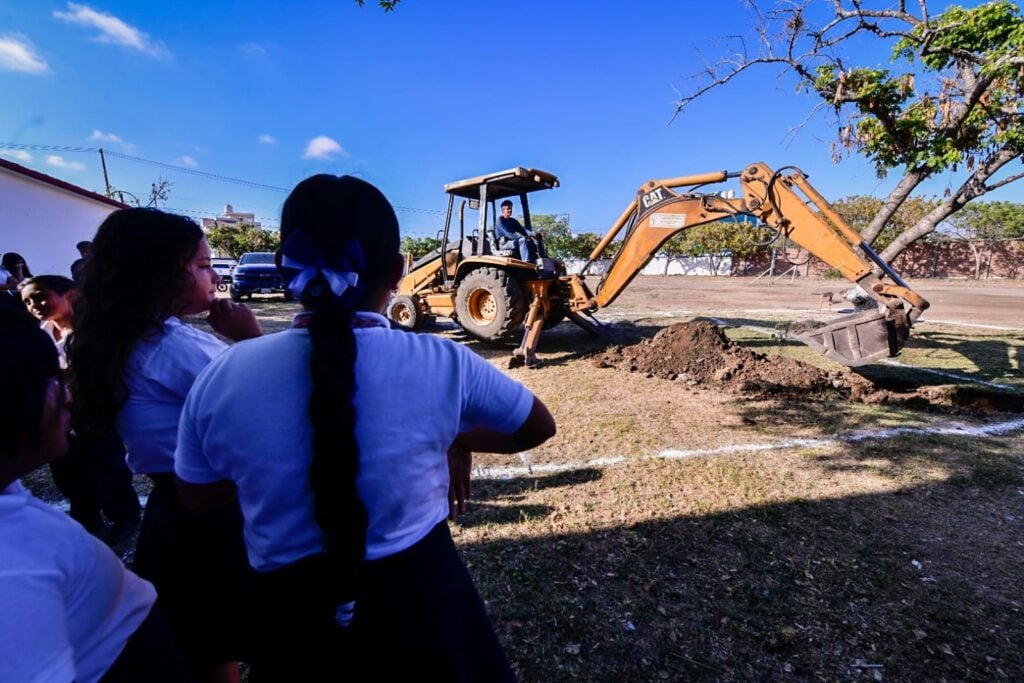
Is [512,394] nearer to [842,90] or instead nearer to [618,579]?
[618,579]

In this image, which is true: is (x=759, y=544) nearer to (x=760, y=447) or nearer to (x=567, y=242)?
(x=760, y=447)

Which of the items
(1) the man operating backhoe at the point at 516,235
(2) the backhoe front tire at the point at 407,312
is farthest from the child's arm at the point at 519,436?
(2) the backhoe front tire at the point at 407,312

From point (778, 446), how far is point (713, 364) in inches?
97.7

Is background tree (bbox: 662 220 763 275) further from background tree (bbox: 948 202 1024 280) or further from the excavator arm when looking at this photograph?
the excavator arm

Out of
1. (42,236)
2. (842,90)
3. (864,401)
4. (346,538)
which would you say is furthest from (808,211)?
(42,236)

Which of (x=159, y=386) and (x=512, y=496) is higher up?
(x=159, y=386)

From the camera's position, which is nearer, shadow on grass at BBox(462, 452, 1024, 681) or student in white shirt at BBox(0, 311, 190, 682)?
student in white shirt at BBox(0, 311, 190, 682)

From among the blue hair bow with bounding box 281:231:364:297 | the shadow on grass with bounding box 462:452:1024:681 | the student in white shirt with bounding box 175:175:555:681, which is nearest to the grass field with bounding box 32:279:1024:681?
the shadow on grass with bounding box 462:452:1024:681

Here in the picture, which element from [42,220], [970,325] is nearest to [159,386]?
[970,325]

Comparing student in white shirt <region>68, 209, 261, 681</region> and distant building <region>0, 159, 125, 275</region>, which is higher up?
distant building <region>0, 159, 125, 275</region>

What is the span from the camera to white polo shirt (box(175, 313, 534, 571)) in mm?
941

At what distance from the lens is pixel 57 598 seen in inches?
31.4

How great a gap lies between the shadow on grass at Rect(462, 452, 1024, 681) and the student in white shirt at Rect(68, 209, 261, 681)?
1253 mm

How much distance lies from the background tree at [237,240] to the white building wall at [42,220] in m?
19.7
